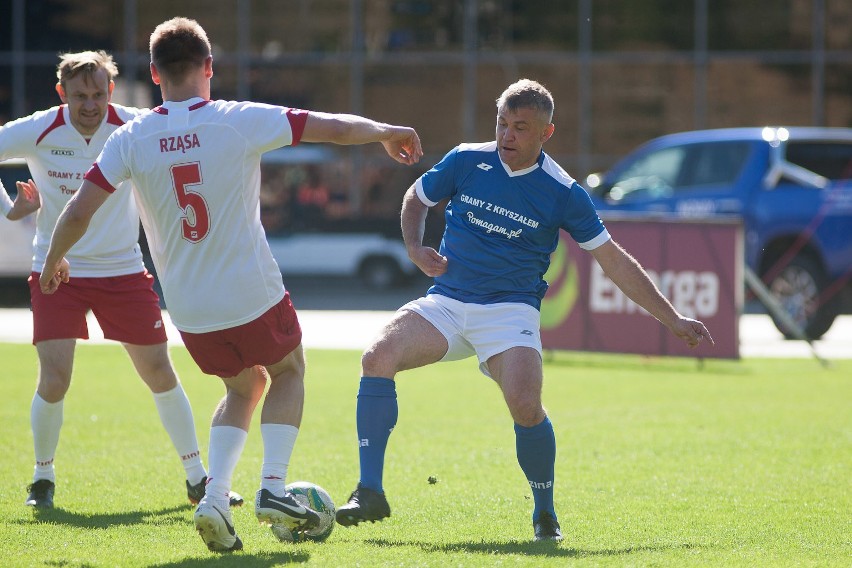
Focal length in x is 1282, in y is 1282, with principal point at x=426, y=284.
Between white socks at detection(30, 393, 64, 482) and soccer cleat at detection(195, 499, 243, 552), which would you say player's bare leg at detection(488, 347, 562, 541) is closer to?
soccer cleat at detection(195, 499, 243, 552)

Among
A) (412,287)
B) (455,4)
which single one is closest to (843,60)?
(455,4)

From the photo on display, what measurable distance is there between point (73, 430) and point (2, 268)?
11651mm

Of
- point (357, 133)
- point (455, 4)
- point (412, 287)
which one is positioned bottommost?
point (412, 287)

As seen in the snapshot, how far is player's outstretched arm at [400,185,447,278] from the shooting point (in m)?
5.61

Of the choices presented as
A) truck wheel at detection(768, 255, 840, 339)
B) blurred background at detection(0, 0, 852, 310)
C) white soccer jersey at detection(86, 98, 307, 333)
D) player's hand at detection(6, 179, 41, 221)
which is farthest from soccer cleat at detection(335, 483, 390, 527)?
blurred background at detection(0, 0, 852, 310)

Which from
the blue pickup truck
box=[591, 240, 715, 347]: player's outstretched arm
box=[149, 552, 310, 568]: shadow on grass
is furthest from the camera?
the blue pickup truck

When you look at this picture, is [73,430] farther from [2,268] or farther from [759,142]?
[2,268]

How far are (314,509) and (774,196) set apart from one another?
38.4 ft

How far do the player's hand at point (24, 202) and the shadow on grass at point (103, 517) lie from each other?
1450mm

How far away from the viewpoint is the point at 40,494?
6.43 meters

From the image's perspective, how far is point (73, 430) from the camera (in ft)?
29.9

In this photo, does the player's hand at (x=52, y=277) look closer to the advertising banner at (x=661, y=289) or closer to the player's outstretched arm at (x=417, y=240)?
the player's outstretched arm at (x=417, y=240)

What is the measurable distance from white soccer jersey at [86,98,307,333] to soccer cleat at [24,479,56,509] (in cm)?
174

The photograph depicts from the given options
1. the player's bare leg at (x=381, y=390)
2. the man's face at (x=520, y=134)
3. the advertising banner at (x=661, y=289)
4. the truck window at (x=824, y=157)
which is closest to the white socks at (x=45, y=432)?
the player's bare leg at (x=381, y=390)
